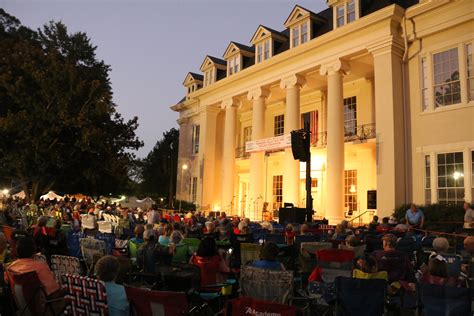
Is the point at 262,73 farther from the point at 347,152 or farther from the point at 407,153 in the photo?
the point at 407,153

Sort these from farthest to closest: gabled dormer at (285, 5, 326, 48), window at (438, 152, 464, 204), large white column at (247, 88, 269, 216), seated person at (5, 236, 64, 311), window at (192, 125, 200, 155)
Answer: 1. window at (192, 125, 200, 155)
2. large white column at (247, 88, 269, 216)
3. gabled dormer at (285, 5, 326, 48)
4. window at (438, 152, 464, 204)
5. seated person at (5, 236, 64, 311)

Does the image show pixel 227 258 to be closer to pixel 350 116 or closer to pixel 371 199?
pixel 371 199

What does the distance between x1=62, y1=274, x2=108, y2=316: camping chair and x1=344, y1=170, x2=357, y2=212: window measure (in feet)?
62.4

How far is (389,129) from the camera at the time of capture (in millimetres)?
16969

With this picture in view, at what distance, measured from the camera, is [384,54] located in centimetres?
1739

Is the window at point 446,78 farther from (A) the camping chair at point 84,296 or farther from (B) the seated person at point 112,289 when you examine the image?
(A) the camping chair at point 84,296

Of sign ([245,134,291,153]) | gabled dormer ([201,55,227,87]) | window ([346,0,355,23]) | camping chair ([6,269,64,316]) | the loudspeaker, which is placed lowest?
camping chair ([6,269,64,316])

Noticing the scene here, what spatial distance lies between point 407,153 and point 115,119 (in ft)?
72.6

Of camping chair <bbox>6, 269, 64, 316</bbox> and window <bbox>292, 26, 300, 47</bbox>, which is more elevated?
window <bbox>292, 26, 300, 47</bbox>

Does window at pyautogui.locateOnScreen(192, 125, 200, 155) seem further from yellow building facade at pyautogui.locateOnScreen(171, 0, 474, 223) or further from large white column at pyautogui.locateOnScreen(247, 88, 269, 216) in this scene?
large white column at pyautogui.locateOnScreen(247, 88, 269, 216)

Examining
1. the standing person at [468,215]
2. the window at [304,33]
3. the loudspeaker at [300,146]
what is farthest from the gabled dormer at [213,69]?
the standing person at [468,215]

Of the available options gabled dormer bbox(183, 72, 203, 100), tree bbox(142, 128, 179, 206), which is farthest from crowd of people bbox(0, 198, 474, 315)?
tree bbox(142, 128, 179, 206)

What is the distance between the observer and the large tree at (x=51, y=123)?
26359 millimetres

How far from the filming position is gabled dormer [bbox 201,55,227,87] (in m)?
30.0
